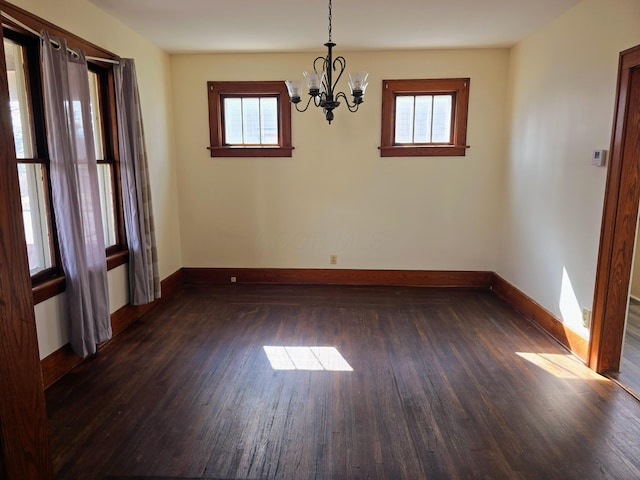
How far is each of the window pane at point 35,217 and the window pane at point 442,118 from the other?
3.74 meters

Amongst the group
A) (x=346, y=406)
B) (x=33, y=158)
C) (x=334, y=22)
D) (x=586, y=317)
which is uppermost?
(x=334, y=22)

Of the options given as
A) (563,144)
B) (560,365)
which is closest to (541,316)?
(560,365)

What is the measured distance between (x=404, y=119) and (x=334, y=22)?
4.82 feet

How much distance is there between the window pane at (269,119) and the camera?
456 centimetres

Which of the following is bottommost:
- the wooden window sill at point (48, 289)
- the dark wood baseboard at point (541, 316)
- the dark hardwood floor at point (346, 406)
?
the dark hardwood floor at point (346, 406)

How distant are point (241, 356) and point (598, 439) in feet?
7.52

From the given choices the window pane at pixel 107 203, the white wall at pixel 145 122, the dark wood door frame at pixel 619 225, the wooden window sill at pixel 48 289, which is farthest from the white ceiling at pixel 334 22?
the wooden window sill at pixel 48 289

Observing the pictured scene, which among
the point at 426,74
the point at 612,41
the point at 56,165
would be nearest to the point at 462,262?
the point at 426,74

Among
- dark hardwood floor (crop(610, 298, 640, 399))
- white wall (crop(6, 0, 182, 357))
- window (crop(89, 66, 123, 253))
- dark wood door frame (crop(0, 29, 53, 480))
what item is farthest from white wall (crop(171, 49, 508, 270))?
dark wood door frame (crop(0, 29, 53, 480))

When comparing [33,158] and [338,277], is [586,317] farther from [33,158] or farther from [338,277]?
[33,158]

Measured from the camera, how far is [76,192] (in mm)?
2729

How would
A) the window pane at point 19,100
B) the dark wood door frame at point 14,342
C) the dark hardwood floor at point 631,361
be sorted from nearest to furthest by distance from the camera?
the dark wood door frame at point 14,342 < the window pane at point 19,100 < the dark hardwood floor at point 631,361

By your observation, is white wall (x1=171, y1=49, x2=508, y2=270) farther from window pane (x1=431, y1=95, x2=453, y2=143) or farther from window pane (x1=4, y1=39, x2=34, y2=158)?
window pane (x1=4, y1=39, x2=34, y2=158)

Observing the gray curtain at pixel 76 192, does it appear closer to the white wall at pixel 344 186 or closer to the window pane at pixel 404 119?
the white wall at pixel 344 186
